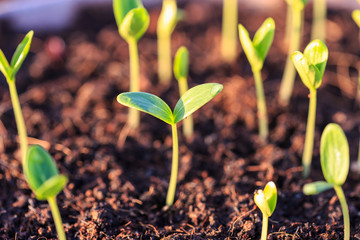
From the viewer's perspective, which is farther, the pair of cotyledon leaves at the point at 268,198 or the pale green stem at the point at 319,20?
the pale green stem at the point at 319,20

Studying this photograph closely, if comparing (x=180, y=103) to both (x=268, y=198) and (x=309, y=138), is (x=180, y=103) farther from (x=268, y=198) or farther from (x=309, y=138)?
(x=309, y=138)

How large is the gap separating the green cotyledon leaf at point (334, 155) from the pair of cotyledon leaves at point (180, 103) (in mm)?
207

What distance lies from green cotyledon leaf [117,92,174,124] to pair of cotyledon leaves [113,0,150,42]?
23 centimetres

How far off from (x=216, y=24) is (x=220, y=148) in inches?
28.9

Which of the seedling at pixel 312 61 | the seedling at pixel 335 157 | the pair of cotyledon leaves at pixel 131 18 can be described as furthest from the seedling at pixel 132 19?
the seedling at pixel 335 157

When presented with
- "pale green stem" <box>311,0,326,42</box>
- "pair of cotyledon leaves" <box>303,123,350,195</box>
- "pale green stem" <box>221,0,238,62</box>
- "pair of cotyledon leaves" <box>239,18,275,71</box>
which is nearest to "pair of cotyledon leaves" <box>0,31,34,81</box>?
"pair of cotyledon leaves" <box>239,18,275,71</box>

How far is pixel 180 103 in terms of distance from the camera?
2.60ft

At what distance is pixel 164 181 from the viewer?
3.42ft

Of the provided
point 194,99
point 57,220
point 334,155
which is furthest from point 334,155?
point 57,220

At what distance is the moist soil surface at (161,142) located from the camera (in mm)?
921

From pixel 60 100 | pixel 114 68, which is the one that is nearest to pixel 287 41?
pixel 114 68

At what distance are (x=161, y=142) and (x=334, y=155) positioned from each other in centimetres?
53

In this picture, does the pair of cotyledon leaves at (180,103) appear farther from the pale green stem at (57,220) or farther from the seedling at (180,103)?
the pale green stem at (57,220)

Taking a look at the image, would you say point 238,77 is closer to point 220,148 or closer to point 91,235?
point 220,148
